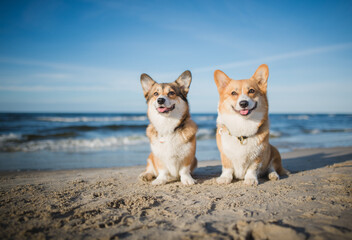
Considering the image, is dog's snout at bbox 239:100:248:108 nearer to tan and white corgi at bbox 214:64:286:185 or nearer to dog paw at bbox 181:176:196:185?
tan and white corgi at bbox 214:64:286:185

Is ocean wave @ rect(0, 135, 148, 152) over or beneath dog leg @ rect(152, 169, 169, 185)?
beneath

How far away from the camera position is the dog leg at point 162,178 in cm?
298

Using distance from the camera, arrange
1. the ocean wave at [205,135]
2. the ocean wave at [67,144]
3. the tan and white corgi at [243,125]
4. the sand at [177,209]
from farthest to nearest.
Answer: the ocean wave at [205,135]
the ocean wave at [67,144]
the tan and white corgi at [243,125]
the sand at [177,209]

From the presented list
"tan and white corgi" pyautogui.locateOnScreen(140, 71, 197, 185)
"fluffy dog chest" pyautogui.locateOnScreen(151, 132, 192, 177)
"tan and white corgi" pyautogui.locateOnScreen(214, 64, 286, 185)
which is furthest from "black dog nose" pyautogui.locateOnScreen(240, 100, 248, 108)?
"fluffy dog chest" pyautogui.locateOnScreen(151, 132, 192, 177)

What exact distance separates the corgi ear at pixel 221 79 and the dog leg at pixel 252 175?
1.15m

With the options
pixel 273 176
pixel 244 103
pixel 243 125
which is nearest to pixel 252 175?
pixel 273 176

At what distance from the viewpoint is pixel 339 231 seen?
59.7 inches

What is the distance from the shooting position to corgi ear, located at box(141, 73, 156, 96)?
3.26 meters

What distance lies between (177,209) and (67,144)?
22.9 ft

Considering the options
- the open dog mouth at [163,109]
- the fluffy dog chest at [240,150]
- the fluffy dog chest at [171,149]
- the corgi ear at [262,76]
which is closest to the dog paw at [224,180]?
the fluffy dog chest at [240,150]

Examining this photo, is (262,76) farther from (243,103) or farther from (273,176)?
(273,176)

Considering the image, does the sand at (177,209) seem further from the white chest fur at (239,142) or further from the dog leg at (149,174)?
the white chest fur at (239,142)

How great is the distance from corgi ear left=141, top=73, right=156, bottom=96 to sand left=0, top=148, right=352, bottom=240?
4.68ft

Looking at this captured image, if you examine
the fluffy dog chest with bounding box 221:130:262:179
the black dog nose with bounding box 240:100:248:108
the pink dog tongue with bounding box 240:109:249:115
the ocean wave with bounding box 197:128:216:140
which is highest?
the black dog nose with bounding box 240:100:248:108
